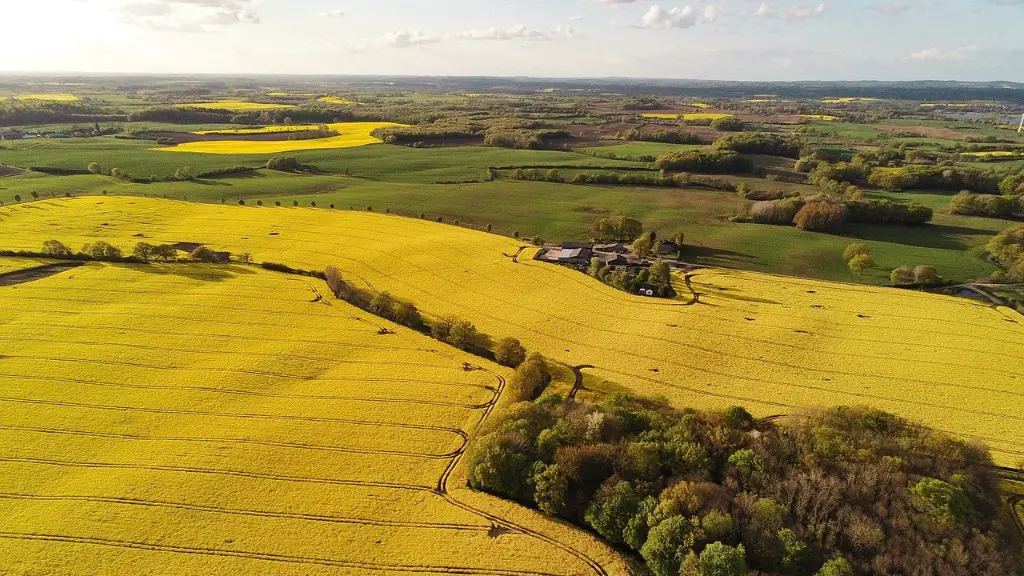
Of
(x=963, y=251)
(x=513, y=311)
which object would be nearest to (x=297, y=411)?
(x=513, y=311)

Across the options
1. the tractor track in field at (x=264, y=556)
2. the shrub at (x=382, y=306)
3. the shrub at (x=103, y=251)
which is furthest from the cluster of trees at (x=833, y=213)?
the shrub at (x=103, y=251)

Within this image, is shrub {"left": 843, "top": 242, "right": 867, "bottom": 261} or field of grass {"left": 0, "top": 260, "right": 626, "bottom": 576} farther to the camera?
shrub {"left": 843, "top": 242, "right": 867, "bottom": 261}

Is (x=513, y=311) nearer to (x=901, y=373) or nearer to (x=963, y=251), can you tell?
(x=901, y=373)

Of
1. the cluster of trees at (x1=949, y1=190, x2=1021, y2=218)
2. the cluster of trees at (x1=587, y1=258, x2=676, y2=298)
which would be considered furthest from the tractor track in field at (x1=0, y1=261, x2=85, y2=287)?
the cluster of trees at (x1=949, y1=190, x2=1021, y2=218)

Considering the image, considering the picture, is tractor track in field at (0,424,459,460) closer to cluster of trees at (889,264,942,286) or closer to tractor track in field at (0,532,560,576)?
tractor track in field at (0,532,560,576)

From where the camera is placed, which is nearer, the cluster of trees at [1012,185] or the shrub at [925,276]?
the shrub at [925,276]

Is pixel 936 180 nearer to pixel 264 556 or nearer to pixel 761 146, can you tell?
pixel 761 146

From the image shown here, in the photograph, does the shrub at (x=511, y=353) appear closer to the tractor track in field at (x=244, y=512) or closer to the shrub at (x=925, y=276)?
the tractor track in field at (x=244, y=512)
